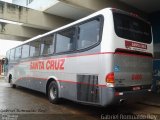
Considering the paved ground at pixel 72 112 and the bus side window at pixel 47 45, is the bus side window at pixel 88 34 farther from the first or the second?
the paved ground at pixel 72 112

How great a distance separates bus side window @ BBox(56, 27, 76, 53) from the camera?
8.43m

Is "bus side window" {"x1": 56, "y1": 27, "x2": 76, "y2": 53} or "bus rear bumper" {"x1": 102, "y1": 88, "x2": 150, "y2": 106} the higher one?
"bus side window" {"x1": 56, "y1": 27, "x2": 76, "y2": 53}

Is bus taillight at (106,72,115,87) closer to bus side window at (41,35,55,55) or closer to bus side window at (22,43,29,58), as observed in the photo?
bus side window at (41,35,55,55)

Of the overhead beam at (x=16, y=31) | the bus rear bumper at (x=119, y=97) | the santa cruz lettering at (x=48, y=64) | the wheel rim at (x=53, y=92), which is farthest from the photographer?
the overhead beam at (x=16, y=31)

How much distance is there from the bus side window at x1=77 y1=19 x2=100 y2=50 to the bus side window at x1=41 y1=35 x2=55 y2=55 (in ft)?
7.26

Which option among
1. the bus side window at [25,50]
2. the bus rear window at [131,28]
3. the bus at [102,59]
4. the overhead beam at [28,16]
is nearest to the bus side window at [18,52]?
the bus side window at [25,50]

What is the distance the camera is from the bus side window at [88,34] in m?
7.21

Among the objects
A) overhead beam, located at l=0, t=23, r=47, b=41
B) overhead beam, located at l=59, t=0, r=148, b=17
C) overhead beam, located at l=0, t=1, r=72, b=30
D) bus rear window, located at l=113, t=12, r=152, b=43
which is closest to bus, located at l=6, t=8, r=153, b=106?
bus rear window, located at l=113, t=12, r=152, b=43

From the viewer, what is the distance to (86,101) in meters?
7.21

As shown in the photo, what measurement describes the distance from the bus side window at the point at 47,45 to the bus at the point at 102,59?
0.55 feet

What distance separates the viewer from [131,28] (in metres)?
7.48

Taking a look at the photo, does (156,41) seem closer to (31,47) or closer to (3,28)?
(31,47)

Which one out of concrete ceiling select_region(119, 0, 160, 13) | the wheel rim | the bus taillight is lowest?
the wheel rim

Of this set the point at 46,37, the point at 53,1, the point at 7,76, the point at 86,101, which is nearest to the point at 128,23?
the point at 86,101
